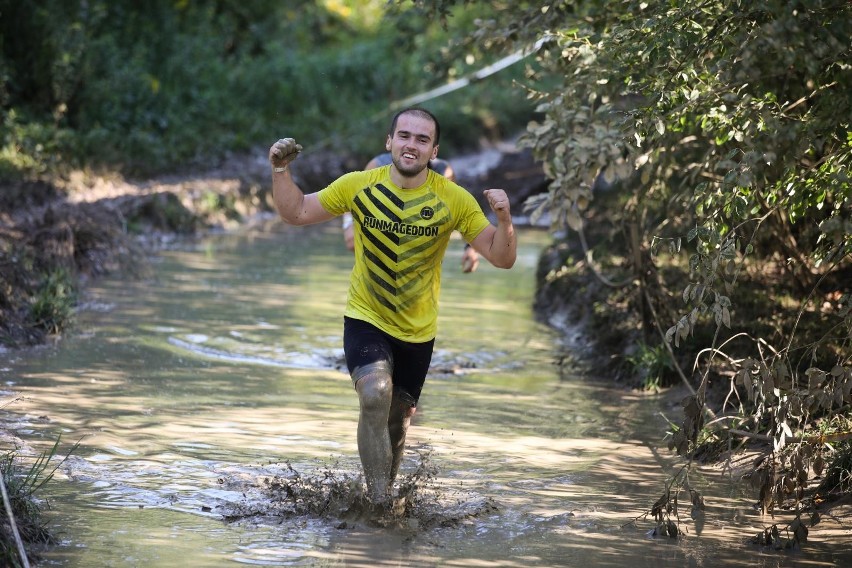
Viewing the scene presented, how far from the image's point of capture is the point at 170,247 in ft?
54.5

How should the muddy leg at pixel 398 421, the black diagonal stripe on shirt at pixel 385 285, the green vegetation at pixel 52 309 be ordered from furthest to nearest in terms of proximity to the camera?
the green vegetation at pixel 52 309
the muddy leg at pixel 398 421
the black diagonal stripe on shirt at pixel 385 285

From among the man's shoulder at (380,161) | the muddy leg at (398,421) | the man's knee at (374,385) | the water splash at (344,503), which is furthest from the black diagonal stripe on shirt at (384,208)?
the man's shoulder at (380,161)

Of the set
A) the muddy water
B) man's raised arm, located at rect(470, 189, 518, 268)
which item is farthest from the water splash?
man's raised arm, located at rect(470, 189, 518, 268)

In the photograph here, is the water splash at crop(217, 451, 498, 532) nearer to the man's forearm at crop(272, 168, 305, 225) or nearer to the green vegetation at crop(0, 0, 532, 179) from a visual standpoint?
the man's forearm at crop(272, 168, 305, 225)

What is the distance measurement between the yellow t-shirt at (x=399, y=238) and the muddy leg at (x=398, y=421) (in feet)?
1.07

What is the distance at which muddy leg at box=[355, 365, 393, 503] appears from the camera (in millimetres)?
5785

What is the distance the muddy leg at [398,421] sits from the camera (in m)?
6.24

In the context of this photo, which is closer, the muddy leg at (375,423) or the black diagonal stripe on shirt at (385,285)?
the muddy leg at (375,423)

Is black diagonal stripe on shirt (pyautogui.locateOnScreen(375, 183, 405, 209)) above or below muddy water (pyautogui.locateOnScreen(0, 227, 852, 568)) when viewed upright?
above

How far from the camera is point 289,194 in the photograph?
5953 millimetres

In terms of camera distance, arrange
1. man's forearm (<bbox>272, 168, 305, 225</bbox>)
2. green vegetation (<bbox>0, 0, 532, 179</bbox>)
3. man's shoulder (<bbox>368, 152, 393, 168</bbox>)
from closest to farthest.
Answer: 1. man's forearm (<bbox>272, 168, 305, 225</bbox>)
2. man's shoulder (<bbox>368, 152, 393, 168</bbox>)
3. green vegetation (<bbox>0, 0, 532, 179</bbox>)

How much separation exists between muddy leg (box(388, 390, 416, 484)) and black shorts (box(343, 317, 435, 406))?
0.10 feet

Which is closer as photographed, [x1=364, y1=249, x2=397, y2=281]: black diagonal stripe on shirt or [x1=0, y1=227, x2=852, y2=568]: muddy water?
[x1=0, y1=227, x2=852, y2=568]: muddy water

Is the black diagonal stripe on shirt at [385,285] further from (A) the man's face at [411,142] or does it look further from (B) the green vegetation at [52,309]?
(B) the green vegetation at [52,309]
